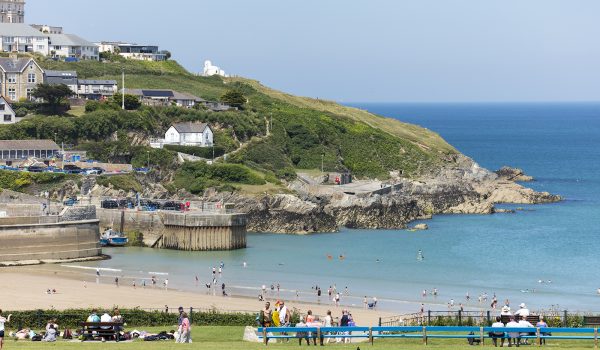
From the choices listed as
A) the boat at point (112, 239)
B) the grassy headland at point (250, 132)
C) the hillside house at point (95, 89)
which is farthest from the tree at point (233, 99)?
the boat at point (112, 239)

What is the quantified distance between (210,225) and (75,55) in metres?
57.1

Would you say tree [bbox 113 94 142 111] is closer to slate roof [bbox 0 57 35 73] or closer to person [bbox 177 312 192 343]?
slate roof [bbox 0 57 35 73]

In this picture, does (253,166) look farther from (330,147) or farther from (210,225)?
(210,225)

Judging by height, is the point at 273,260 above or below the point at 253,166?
below

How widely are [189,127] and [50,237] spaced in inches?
1332

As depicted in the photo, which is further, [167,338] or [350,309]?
[350,309]

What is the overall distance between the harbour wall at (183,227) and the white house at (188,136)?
22.7m

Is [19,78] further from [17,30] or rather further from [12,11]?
[12,11]

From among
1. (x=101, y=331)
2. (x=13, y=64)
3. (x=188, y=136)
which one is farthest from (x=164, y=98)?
(x=101, y=331)

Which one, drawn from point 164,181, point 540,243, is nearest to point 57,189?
point 164,181

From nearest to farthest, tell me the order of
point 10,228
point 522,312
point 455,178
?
point 522,312
point 10,228
point 455,178

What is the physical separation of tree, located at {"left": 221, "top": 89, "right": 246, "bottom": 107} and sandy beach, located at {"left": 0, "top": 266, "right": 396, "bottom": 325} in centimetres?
5190

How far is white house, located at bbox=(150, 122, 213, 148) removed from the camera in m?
95.0

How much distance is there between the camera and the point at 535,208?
96688 millimetres
